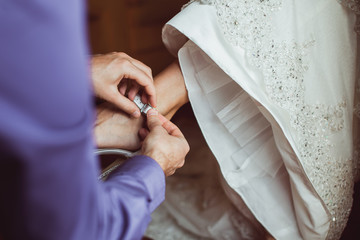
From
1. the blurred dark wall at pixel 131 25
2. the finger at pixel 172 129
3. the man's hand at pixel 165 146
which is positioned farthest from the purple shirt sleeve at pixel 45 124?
the blurred dark wall at pixel 131 25

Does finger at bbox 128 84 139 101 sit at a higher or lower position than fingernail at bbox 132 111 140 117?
higher

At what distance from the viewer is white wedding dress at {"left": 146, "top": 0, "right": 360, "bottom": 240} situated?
2.34 feet

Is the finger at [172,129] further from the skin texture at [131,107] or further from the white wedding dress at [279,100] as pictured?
the white wedding dress at [279,100]

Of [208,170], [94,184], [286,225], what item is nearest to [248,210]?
[286,225]

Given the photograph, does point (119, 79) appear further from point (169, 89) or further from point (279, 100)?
point (279, 100)

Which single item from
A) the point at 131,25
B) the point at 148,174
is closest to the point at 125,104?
the point at 148,174

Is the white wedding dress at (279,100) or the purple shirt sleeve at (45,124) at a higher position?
the purple shirt sleeve at (45,124)

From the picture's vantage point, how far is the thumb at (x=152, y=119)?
0.69 m

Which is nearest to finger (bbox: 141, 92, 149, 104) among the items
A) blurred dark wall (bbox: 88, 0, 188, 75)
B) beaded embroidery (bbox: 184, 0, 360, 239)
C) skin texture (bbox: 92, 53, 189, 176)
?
skin texture (bbox: 92, 53, 189, 176)

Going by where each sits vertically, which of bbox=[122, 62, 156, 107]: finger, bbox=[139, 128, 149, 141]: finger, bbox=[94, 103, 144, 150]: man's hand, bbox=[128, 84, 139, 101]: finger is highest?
bbox=[122, 62, 156, 107]: finger

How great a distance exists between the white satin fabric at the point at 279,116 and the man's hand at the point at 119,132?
0.14 metres

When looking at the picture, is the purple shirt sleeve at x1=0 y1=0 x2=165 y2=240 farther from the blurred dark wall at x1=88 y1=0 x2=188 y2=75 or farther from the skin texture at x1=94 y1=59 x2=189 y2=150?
the blurred dark wall at x1=88 y1=0 x2=188 y2=75

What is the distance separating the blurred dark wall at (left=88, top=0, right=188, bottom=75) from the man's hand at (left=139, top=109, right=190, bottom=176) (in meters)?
1.37

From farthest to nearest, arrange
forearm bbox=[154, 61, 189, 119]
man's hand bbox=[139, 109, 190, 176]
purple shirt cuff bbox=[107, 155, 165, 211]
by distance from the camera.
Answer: forearm bbox=[154, 61, 189, 119] → man's hand bbox=[139, 109, 190, 176] → purple shirt cuff bbox=[107, 155, 165, 211]
